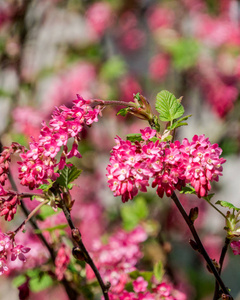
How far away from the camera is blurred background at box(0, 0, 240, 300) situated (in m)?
2.15

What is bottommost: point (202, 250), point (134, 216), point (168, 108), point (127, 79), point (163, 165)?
point (202, 250)

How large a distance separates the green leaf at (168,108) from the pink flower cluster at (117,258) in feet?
1.30

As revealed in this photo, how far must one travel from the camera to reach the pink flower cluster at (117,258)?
3.43 feet

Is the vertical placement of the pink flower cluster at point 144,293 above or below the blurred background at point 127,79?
below

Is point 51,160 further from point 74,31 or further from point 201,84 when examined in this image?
point 74,31

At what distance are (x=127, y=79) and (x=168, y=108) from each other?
70.6 inches

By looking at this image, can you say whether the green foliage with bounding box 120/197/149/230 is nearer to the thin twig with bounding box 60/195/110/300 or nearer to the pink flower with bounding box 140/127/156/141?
the thin twig with bounding box 60/195/110/300

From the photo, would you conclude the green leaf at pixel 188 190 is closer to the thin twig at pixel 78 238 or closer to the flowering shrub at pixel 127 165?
the flowering shrub at pixel 127 165

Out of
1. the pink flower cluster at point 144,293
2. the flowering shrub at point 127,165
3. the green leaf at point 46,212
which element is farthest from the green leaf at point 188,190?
the green leaf at point 46,212

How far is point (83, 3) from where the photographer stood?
2.80m

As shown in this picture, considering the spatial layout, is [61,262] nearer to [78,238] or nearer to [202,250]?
[78,238]

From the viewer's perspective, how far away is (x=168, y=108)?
2.81 feet

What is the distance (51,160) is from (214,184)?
185 cm

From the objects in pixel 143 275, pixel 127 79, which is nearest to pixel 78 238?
pixel 143 275
